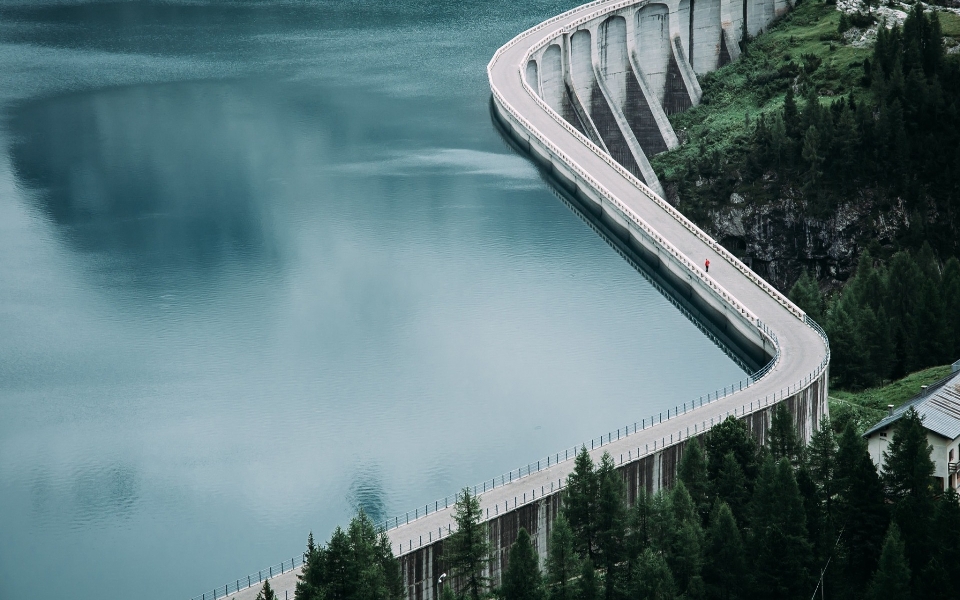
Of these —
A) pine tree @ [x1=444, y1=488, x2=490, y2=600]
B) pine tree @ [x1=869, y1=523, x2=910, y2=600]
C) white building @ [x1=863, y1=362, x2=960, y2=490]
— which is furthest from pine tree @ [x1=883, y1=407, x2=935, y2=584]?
pine tree @ [x1=444, y1=488, x2=490, y2=600]

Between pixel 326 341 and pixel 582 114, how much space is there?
57019 millimetres

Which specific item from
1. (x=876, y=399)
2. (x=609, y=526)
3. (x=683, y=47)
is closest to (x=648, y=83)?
(x=683, y=47)

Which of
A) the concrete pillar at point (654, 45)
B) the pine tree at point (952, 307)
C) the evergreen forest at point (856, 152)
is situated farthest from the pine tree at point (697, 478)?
the concrete pillar at point (654, 45)

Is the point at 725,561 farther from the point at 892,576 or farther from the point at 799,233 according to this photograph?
the point at 799,233

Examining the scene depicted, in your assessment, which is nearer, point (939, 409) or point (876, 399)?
point (939, 409)

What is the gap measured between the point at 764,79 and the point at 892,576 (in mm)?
89806

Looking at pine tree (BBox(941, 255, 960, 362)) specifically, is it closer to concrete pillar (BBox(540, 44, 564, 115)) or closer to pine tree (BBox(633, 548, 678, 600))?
pine tree (BBox(633, 548, 678, 600))

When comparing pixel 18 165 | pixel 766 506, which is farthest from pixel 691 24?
pixel 766 506

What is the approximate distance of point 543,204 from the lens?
122 m

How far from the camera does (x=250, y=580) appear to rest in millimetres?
69625

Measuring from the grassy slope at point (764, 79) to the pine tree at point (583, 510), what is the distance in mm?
72835

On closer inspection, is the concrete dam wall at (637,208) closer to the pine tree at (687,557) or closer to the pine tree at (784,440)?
the pine tree at (784,440)

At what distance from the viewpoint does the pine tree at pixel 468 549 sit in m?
65.4

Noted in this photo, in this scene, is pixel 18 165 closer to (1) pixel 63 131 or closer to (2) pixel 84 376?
(1) pixel 63 131
